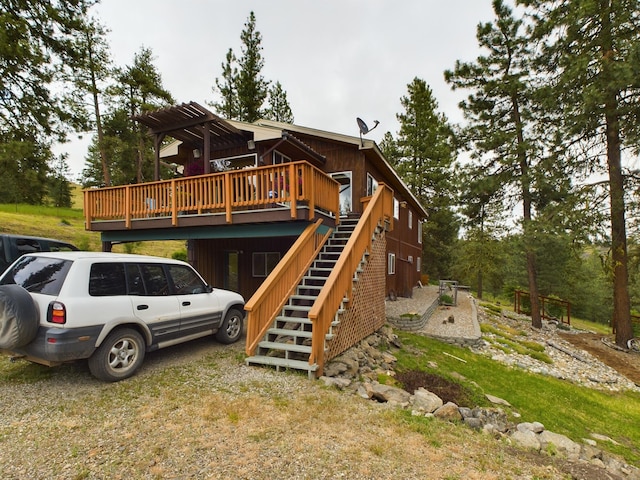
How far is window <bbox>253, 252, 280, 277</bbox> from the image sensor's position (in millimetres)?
11312

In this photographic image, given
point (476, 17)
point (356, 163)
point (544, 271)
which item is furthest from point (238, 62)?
point (544, 271)

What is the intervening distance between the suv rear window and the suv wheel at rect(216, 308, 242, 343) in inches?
114

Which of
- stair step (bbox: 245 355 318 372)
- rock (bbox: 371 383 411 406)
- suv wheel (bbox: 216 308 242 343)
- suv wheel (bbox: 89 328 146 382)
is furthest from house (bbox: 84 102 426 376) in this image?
suv wheel (bbox: 89 328 146 382)

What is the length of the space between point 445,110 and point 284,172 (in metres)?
29.1

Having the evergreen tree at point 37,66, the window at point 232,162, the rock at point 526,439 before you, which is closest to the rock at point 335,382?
the rock at point 526,439

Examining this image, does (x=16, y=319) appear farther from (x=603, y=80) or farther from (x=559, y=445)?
(x=603, y=80)

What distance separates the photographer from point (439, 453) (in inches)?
125

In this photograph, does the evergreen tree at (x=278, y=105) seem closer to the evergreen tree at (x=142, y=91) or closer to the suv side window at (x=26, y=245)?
the evergreen tree at (x=142, y=91)

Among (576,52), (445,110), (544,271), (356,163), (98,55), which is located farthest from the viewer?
(544,271)

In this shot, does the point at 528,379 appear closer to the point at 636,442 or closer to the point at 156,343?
the point at 636,442

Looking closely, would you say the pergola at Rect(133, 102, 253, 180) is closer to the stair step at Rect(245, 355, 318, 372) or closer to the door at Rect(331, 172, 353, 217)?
the door at Rect(331, 172, 353, 217)

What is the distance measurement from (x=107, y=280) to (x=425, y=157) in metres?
28.9

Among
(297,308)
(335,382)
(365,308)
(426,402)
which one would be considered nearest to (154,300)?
(297,308)

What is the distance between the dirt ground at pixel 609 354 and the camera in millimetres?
10553
